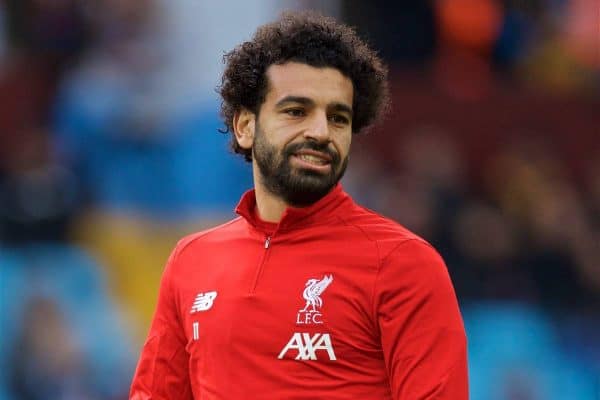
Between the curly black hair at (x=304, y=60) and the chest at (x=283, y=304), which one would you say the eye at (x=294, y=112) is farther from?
the chest at (x=283, y=304)

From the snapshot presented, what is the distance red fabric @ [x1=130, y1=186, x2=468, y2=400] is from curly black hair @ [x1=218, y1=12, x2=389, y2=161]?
0.33 m

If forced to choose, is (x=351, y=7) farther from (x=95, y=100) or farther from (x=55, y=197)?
(x=55, y=197)

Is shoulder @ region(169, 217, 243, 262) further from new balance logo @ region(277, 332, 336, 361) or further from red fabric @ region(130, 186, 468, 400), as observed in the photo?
new balance logo @ region(277, 332, 336, 361)

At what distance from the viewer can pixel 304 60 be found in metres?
3.35

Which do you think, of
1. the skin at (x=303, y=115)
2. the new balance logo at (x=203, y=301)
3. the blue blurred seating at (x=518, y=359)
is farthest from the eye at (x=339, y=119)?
the blue blurred seating at (x=518, y=359)

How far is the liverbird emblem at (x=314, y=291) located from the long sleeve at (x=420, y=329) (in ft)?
0.46

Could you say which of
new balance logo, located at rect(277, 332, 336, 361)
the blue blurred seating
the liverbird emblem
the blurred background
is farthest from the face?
the blue blurred seating

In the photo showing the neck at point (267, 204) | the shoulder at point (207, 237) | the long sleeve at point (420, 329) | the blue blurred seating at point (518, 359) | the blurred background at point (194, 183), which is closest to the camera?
the long sleeve at point (420, 329)

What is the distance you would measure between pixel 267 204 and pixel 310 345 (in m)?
0.47

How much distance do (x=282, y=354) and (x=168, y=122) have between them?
5.72 metres

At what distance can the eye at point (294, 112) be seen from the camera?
3.29 metres

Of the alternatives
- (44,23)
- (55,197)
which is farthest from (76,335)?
(44,23)

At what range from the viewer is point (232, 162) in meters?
Result: 8.59

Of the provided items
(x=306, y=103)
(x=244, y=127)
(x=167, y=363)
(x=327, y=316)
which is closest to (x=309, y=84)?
(x=306, y=103)
